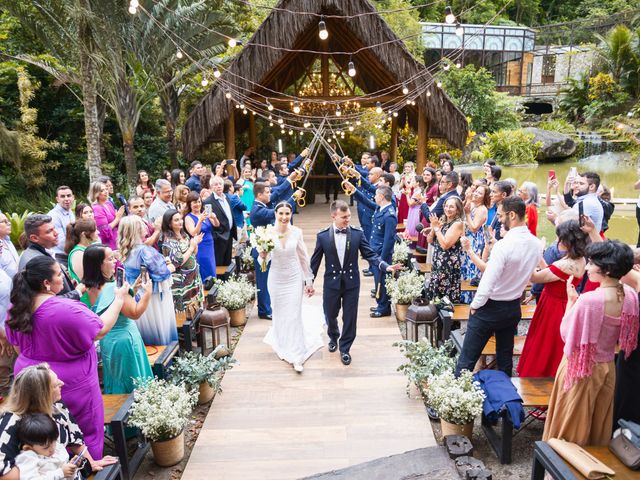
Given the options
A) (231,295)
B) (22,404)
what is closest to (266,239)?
(231,295)

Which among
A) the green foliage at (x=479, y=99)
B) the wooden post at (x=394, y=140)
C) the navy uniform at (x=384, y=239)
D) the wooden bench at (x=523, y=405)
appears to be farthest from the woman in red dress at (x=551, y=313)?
the green foliage at (x=479, y=99)

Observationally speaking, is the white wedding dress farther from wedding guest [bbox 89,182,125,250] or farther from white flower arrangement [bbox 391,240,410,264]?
wedding guest [bbox 89,182,125,250]

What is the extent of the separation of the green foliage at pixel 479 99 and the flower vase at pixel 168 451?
23350mm

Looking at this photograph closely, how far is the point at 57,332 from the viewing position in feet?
9.98

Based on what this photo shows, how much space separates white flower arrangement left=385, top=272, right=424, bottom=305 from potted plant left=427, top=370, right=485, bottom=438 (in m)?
2.34

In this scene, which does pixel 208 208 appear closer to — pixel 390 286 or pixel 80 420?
pixel 390 286

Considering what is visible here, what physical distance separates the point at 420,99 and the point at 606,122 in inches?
743

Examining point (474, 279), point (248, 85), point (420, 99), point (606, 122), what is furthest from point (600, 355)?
point (606, 122)

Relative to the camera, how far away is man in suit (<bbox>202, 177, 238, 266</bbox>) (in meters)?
7.16

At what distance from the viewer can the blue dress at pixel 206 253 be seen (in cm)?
670

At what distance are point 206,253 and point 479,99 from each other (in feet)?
70.3

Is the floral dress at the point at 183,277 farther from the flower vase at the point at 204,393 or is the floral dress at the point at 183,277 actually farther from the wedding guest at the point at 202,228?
the flower vase at the point at 204,393

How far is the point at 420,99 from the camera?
1139 cm

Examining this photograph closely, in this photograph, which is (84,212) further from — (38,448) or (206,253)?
(38,448)
